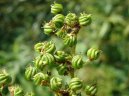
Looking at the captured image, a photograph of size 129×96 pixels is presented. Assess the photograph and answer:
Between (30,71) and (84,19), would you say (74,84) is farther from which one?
(84,19)

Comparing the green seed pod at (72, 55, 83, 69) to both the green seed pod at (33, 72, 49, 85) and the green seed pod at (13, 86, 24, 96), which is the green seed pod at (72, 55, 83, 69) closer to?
the green seed pod at (33, 72, 49, 85)

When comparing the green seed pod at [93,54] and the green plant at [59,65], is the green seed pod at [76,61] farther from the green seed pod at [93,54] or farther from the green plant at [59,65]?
the green seed pod at [93,54]

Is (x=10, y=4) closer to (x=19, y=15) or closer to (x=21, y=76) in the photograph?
(x=19, y=15)

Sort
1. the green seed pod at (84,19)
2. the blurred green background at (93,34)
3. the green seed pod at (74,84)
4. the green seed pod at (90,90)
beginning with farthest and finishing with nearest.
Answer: the blurred green background at (93,34) < the green seed pod at (84,19) < the green seed pod at (90,90) < the green seed pod at (74,84)

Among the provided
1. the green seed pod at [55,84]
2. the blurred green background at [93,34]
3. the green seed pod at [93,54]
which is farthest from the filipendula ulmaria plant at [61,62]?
the blurred green background at [93,34]

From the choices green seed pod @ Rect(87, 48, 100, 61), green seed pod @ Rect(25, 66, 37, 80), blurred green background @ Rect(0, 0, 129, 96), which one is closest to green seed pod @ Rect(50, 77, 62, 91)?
green seed pod @ Rect(25, 66, 37, 80)

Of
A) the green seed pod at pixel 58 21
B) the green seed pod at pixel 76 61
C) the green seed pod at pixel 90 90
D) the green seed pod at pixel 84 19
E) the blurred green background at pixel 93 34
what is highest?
the green seed pod at pixel 58 21

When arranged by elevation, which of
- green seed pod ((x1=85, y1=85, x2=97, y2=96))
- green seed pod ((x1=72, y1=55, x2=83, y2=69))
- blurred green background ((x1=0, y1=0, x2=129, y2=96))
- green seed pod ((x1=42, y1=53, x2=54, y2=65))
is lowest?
blurred green background ((x1=0, y1=0, x2=129, y2=96))

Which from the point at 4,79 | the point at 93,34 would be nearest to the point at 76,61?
the point at 4,79
